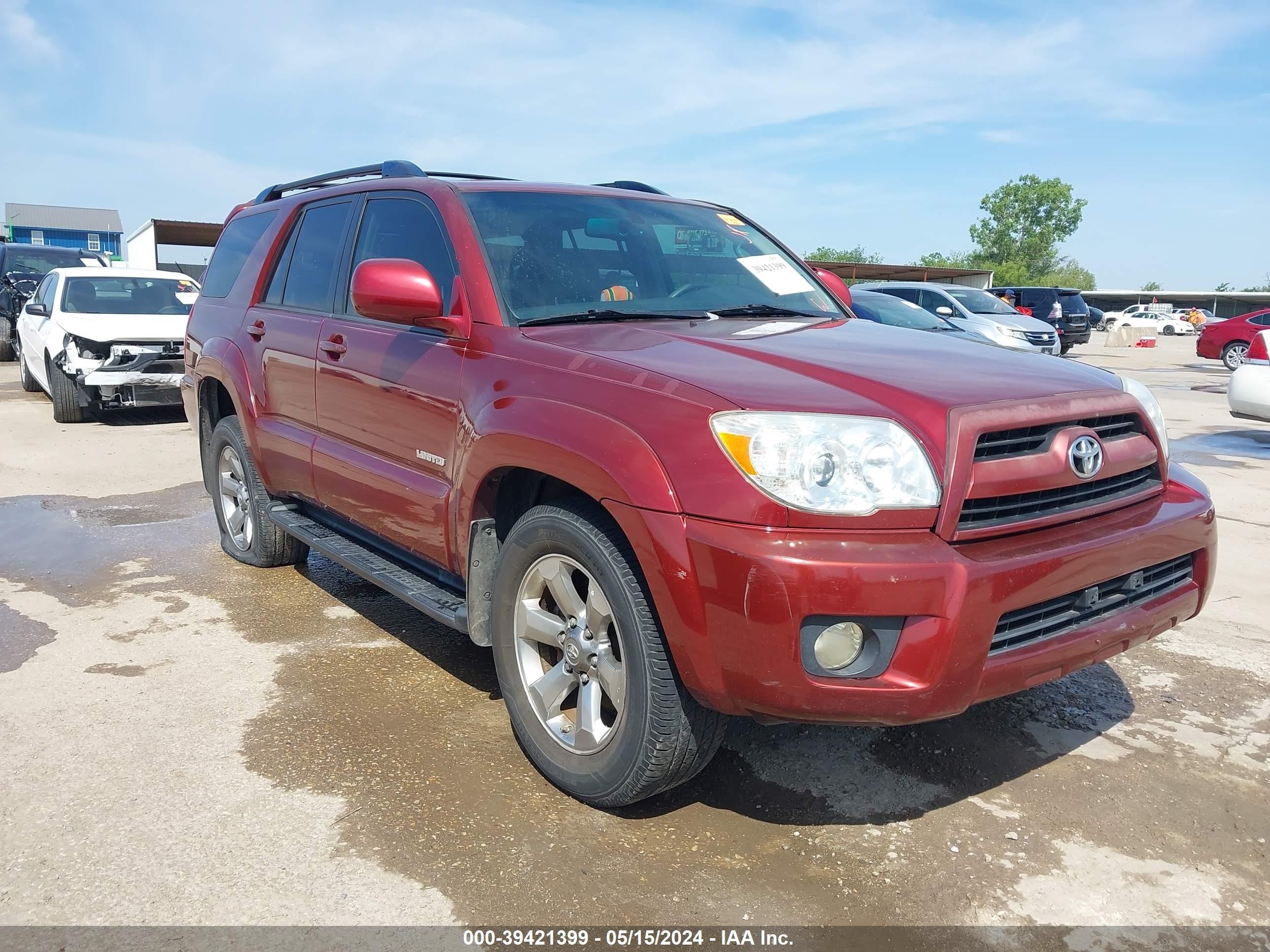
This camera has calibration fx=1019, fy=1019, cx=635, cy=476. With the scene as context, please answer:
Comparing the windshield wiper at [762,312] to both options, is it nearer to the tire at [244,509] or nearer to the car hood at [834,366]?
the car hood at [834,366]

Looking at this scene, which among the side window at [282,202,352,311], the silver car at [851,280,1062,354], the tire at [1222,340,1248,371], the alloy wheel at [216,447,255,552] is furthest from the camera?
the tire at [1222,340,1248,371]

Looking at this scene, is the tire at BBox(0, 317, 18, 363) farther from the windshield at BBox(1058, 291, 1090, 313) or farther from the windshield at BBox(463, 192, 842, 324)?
the windshield at BBox(1058, 291, 1090, 313)

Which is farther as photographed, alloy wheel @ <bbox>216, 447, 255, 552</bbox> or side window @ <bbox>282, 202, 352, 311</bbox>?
alloy wheel @ <bbox>216, 447, 255, 552</bbox>

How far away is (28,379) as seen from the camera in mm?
12844

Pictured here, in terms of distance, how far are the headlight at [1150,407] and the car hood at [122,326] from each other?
29.4 ft

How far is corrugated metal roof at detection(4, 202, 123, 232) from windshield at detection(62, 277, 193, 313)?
8646 cm

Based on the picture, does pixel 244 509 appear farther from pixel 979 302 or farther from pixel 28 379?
pixel 979 302

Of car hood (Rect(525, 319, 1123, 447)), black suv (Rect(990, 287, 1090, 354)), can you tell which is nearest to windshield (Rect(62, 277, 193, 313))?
car hood (Rect(525, 319, 1123, 447))

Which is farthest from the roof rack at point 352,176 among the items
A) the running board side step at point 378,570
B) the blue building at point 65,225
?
the blue building at point 65,225

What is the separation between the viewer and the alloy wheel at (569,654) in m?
2.76

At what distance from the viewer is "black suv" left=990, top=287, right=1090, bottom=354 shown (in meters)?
24.3

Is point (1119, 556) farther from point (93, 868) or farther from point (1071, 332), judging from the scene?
point (1071, 332)

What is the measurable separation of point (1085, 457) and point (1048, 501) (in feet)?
0.54

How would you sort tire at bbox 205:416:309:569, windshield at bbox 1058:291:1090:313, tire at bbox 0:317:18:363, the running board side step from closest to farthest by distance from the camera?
the running board side step, tire at bbox 205:416:309:569, tire at bbox 0:317:18:363, windshield at bbox 1058:291:1090:313
